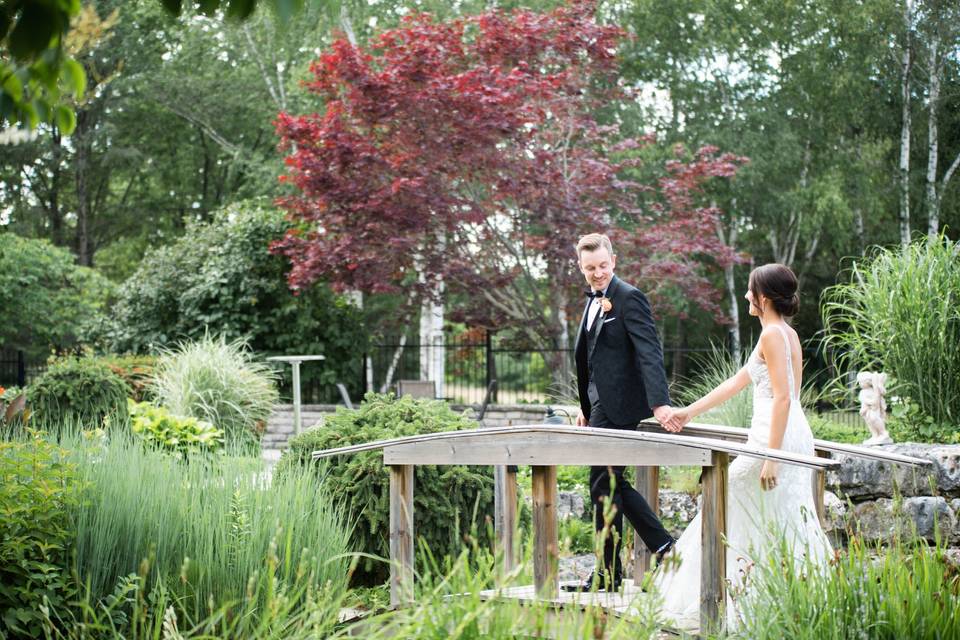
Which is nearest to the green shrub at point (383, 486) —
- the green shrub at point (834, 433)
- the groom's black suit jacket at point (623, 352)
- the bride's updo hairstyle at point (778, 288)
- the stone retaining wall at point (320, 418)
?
the groom's black suit jacket at point (623, 352)

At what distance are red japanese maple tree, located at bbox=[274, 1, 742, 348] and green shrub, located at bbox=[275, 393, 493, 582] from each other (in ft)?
21.2

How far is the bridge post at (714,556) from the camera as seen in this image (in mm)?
3789

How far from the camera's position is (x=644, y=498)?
4859mm

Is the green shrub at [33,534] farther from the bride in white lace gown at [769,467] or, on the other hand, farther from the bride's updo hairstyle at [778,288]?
the bride's updo hairstyle at [778,288]

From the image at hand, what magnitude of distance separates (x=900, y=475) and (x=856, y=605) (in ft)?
13.6

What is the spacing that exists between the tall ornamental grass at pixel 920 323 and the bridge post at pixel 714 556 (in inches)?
165

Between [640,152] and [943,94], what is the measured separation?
18.2ft

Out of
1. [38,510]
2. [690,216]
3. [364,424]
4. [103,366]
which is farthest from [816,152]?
[38,510]

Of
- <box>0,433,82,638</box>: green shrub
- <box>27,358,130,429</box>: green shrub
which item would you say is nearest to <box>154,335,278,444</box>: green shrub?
<box>27,358,130,429</box>: green shrub

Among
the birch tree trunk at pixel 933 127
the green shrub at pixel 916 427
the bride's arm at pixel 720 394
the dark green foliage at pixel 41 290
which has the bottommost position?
the green shrub at pixel 916 427

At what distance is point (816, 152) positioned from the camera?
2017 cm

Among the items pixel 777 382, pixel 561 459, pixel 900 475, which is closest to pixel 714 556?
pixel 561 459

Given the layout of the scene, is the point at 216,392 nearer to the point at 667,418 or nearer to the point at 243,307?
the point at 243,307

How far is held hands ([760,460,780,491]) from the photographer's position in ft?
13.7
